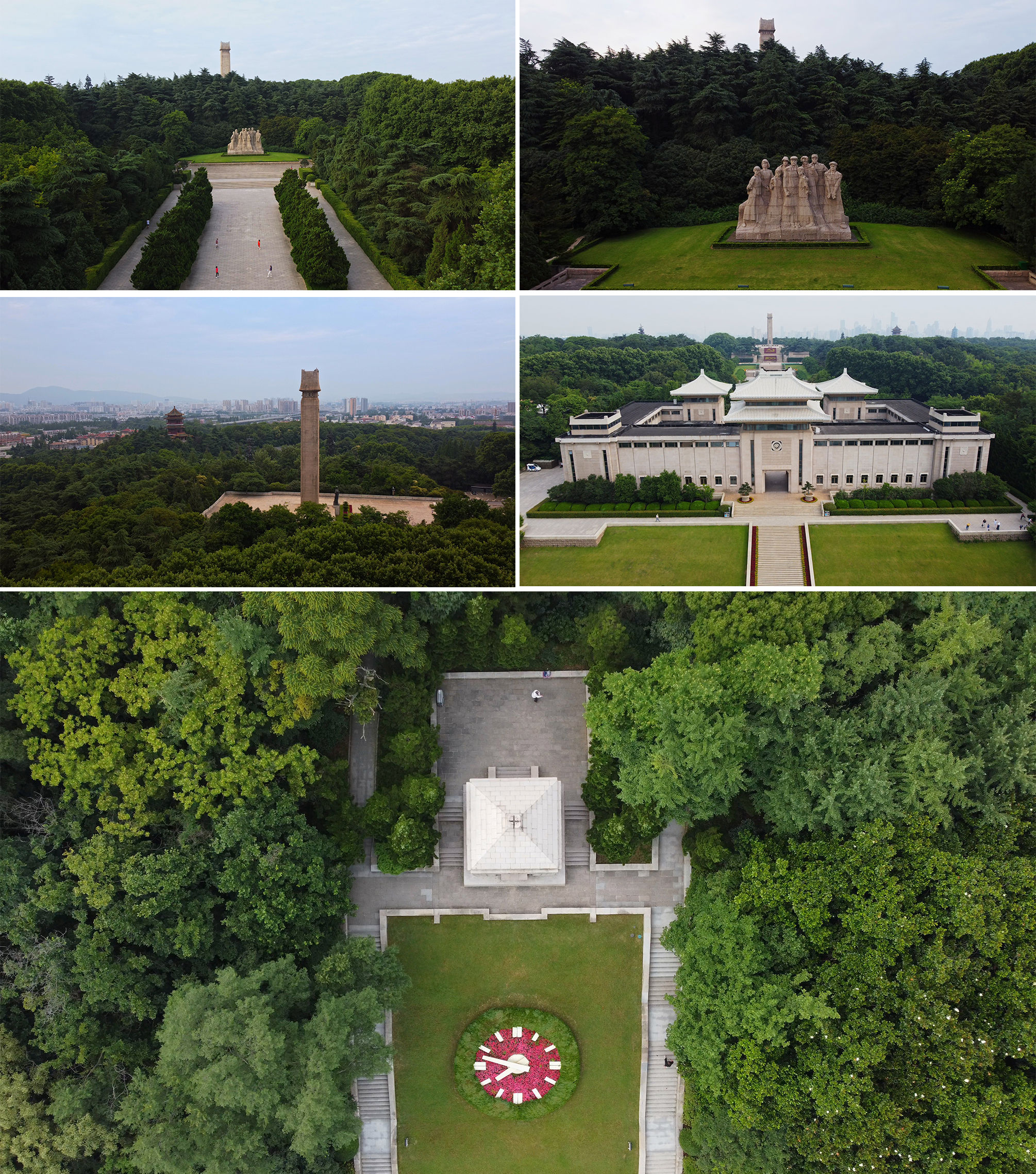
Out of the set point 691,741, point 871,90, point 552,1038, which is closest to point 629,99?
point 871,90

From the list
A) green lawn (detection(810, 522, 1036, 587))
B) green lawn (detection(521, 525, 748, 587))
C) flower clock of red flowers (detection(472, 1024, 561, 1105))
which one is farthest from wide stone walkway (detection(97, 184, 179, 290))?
flower clock of red flowers (detection(472, 1024, 561, 1105))

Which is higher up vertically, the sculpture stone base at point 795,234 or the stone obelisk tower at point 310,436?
the sculpture stone base at point 795,234

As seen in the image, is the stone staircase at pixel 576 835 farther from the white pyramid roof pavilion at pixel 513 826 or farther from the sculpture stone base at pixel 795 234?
the sculpture stone base at pixel 795 234

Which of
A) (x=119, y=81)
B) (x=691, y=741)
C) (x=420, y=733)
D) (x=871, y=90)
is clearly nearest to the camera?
(x=119, y=81)

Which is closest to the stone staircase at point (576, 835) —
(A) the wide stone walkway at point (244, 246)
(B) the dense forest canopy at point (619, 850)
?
(B) the dense forest canopy at point (619, 850)

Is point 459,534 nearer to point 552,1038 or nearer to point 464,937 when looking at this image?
point 464,937

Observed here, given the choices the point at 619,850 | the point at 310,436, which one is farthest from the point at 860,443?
the point at 619,850
